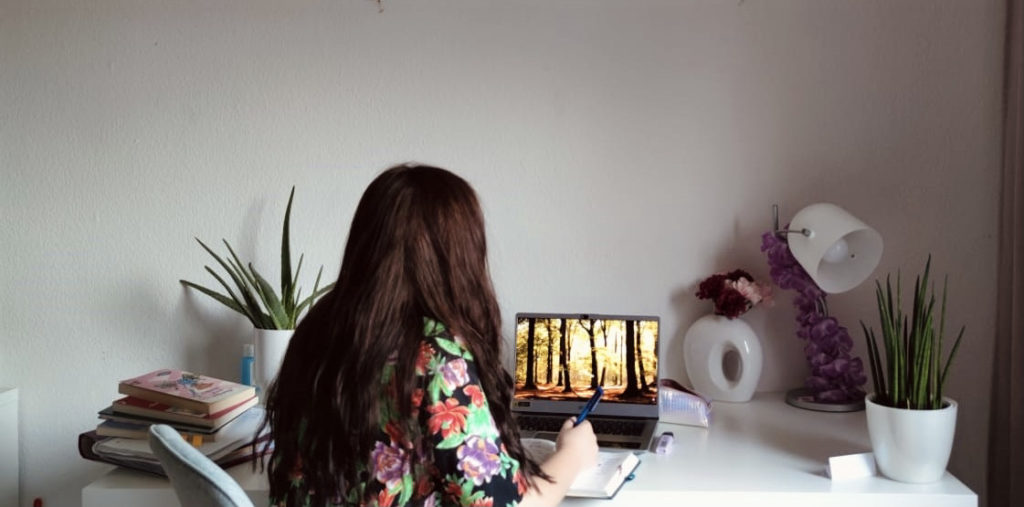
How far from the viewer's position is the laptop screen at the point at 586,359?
6.17 ft

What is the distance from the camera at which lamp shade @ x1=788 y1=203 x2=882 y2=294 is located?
6.01ft

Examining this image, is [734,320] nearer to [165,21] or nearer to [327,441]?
[327,441]

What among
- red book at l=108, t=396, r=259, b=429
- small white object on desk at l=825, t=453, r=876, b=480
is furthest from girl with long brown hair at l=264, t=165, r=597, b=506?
small white object on desk at l=825, t=453, r=876, b=480

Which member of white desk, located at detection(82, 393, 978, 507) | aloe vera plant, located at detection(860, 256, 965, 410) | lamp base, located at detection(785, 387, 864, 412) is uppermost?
aloe vera plant, located at detection(860, 256, 965, 410)

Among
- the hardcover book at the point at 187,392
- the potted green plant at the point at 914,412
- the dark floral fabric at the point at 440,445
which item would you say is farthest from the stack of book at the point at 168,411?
the potted green plant at the point at 914,412

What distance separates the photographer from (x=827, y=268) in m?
1.91

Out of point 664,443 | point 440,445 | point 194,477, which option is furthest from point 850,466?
point 194,477

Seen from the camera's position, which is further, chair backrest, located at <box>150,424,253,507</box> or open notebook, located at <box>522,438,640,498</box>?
open notebook, located at <box>522,438,640,498</box>

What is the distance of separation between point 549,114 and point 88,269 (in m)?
1.20

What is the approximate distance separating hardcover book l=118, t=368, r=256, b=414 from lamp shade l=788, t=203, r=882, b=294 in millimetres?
1229

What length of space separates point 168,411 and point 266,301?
442 mm

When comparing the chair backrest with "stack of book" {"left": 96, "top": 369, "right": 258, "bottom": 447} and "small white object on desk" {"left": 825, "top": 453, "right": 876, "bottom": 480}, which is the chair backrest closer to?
"stack of book" {"left": 96, "top": 369, "right": 258, "bottom": 447}

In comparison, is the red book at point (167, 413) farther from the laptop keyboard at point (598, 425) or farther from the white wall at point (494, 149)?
the laptop keyboard at point (598, 425)

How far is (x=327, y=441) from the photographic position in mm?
1132
